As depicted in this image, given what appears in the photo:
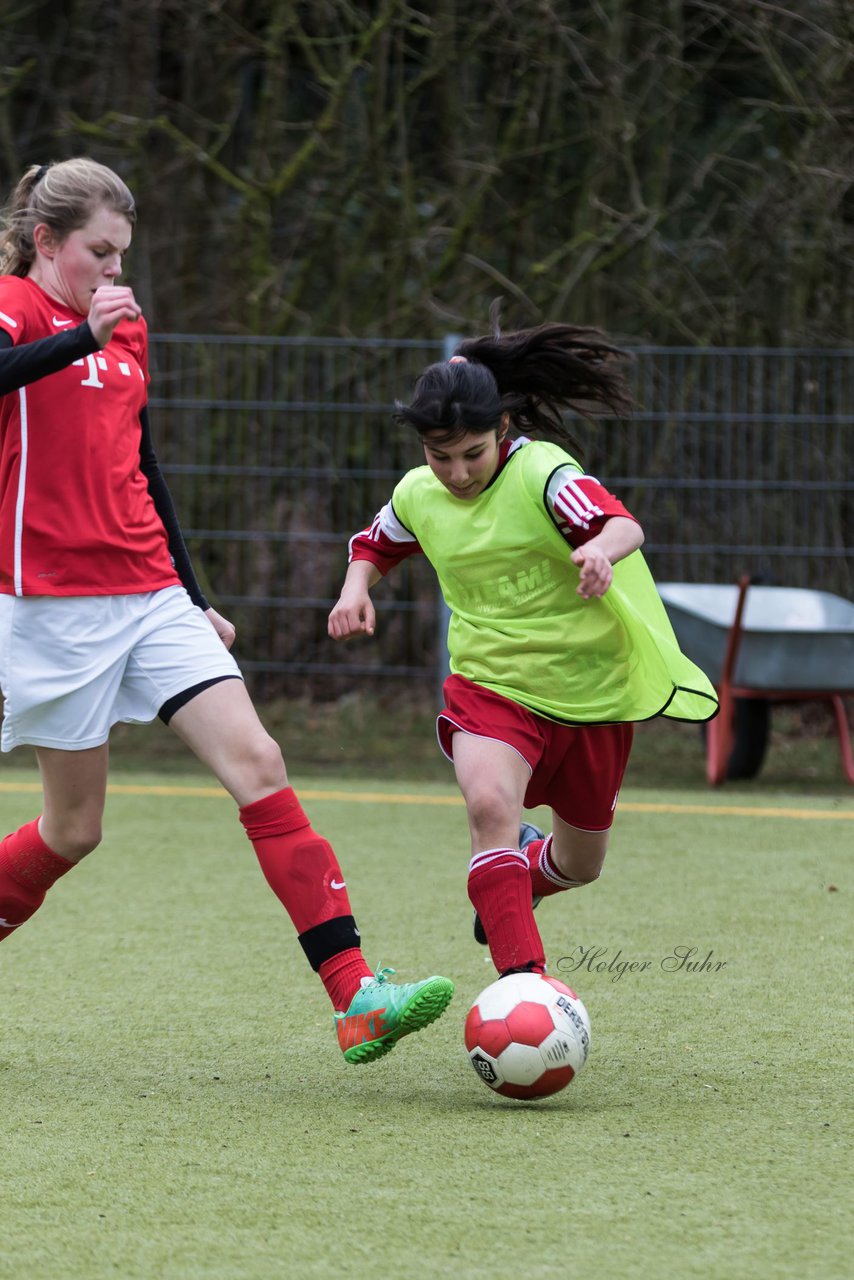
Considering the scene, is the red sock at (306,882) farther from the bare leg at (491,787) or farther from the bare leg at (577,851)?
the bare leg at (577,851)

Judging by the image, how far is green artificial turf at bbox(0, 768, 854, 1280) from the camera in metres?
2.36

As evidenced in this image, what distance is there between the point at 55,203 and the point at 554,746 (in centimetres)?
148

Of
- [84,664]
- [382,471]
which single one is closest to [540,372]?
[84,664]

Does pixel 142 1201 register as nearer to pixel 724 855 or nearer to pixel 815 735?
pixel 724 855

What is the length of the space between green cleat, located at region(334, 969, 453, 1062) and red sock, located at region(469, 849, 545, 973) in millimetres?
171

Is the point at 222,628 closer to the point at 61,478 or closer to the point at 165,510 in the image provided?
the point at 165,510

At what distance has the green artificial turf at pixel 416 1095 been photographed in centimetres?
236

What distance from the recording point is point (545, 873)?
415 cm

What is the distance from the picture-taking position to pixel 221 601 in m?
8.96

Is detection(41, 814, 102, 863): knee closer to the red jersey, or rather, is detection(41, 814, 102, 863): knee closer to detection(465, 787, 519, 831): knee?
the red jersey

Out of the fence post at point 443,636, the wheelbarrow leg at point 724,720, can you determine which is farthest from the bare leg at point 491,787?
the fence post at point 443,636

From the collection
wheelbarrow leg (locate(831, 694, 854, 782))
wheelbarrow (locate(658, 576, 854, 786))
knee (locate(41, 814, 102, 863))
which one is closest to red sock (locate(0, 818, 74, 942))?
knee (locate(41, 814, 102, 863))

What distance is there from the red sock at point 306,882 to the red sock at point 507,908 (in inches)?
9.8
